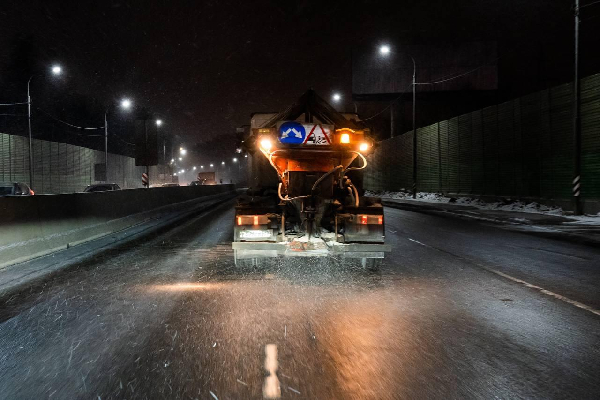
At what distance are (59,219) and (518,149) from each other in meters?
25.2

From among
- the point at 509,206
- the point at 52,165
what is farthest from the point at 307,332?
the point at 52,165

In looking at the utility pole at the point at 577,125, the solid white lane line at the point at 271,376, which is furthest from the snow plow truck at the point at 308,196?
the utility pole at the point at 577,125

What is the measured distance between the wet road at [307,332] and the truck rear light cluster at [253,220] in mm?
982

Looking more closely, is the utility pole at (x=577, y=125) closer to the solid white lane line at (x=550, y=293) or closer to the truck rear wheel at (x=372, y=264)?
the solid white lane line at (x=550, y=293)

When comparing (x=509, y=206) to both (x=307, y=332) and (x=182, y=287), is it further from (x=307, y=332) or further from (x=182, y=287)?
(x=307, y=332)

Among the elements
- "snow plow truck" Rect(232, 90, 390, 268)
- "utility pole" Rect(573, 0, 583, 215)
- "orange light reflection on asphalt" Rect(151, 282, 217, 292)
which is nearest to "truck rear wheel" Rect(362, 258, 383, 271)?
"snow plow truck" Rect(232, 90, 390, 268)

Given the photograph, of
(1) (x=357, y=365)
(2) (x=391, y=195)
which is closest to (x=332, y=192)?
(1) (x=357, y=365)

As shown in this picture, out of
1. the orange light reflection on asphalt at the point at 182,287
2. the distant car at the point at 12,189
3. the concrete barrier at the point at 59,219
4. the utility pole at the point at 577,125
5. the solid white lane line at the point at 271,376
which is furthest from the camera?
the distant car at the point at 12,189

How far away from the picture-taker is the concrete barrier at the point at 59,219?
1130 centimetres

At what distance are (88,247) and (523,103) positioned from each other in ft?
81.7

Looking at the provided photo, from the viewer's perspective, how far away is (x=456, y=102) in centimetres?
6328

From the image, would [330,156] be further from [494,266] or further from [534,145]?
[534,145]

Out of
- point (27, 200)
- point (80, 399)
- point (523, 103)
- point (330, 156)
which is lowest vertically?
point (80, 399)

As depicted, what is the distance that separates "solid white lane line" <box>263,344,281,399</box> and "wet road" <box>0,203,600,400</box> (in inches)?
1.0
